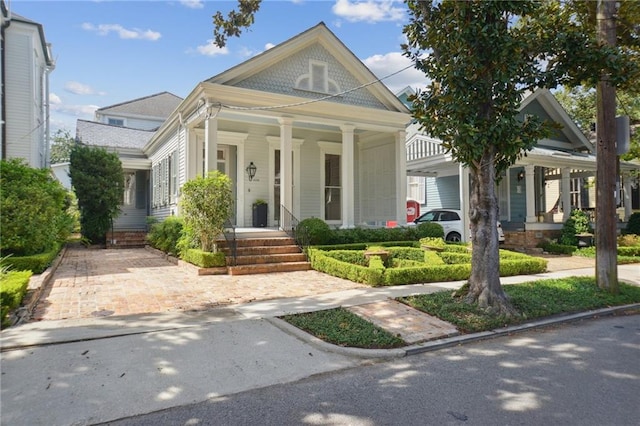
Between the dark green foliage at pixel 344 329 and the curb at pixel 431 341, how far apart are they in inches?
4.6

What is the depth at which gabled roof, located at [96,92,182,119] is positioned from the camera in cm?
3303

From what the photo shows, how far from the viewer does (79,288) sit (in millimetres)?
7988

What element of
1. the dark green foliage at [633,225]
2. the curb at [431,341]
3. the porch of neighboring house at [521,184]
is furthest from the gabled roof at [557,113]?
the curb at [431,341]

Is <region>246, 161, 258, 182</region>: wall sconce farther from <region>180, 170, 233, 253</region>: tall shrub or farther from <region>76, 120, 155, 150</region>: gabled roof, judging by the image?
<region>76, 120, 155, 150</region>: gabled roof

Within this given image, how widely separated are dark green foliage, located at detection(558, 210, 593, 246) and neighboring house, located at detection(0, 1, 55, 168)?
2042 centimetres

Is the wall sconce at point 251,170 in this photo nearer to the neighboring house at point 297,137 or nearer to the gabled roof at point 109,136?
the neighboring house at point 297,137

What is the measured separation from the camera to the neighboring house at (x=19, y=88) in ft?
50.1

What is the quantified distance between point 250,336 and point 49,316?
3.12 metres

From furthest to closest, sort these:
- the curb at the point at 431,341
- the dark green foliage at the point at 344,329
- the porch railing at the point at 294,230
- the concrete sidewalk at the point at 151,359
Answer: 1. the porch railing at the point at 294,230
2. the dark green foliage at the point at 344,329
3. the curb at the point at 431,341
4. the concrete sidewalk at the point at 151,359

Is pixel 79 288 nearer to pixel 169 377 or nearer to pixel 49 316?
pixel 49 316

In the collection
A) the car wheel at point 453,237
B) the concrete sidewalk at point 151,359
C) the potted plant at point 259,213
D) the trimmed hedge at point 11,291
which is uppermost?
the potted plant at point 259,213

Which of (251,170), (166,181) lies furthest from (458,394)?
(166,181)

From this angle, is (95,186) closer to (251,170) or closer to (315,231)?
(251,170)

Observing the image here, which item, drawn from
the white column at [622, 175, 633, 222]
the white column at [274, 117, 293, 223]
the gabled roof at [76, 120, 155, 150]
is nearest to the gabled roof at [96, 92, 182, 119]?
the gabled roof at [76, 120, 155, 150]
